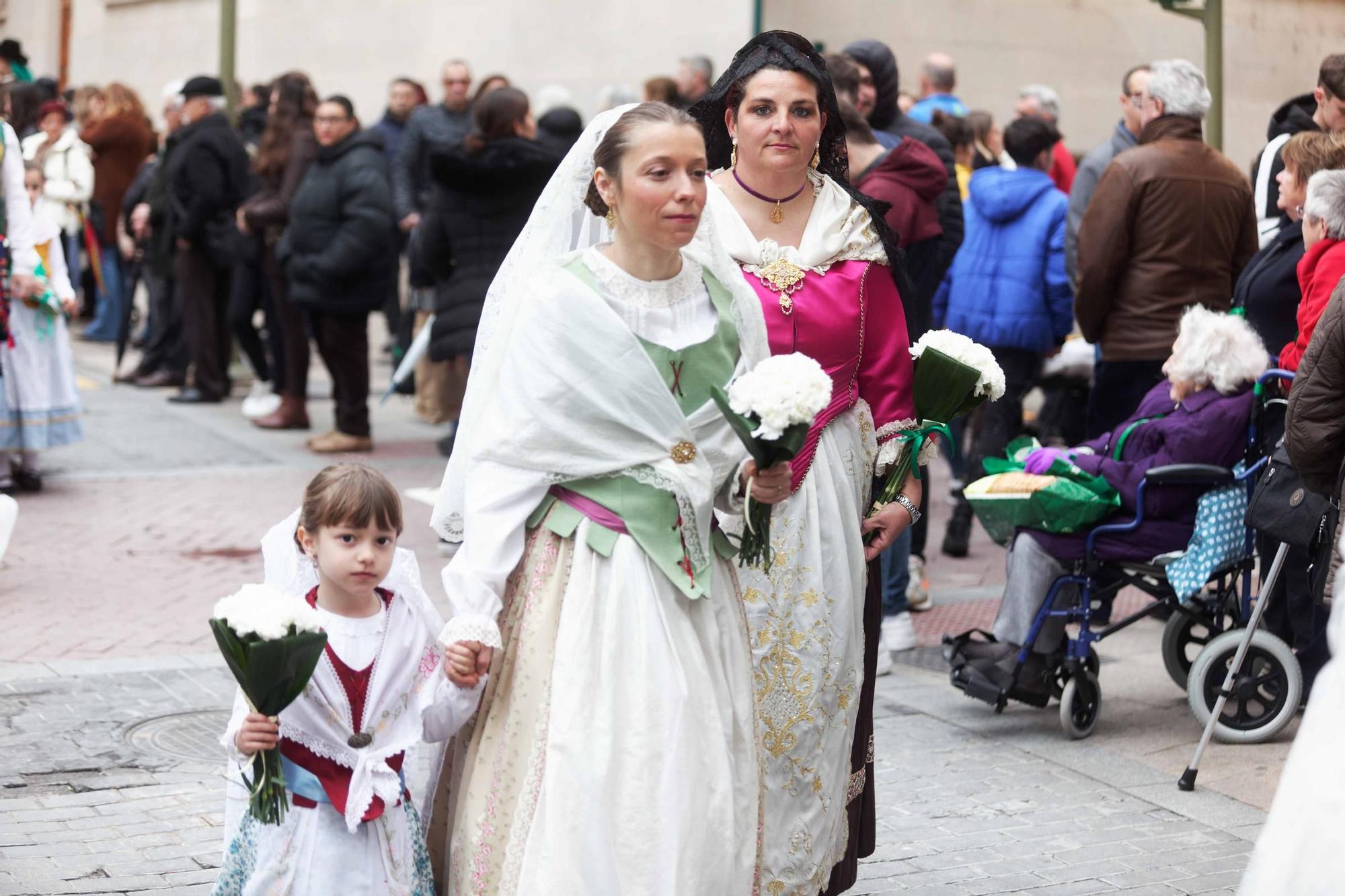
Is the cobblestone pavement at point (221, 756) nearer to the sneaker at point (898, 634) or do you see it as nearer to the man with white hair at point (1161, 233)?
the sneaker at point (898, 634)

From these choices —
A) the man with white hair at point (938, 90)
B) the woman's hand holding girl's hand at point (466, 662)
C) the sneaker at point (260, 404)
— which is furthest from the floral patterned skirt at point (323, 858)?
the sneaker at point (260, 404)

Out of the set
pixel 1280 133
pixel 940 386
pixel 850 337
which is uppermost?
pixel 1280 133

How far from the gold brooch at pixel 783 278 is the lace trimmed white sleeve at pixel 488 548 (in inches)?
35.6

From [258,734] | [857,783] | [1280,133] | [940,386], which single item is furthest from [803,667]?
[1280,133]

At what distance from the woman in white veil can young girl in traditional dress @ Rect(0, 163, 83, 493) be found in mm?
6833

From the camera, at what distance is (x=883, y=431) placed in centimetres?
461

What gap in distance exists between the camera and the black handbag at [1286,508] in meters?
5.69

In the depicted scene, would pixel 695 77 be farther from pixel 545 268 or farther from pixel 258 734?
pixel 258 734

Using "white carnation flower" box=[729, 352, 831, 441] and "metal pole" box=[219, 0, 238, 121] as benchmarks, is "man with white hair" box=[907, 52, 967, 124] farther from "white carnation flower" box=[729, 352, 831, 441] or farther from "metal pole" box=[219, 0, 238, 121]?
"white carnation flower" box=[729, 352, 831, 441]

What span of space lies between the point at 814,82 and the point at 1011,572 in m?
2.62

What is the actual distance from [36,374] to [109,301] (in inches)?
312

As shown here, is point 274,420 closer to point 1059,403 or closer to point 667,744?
point 1059,403

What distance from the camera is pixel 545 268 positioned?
3.90 metres

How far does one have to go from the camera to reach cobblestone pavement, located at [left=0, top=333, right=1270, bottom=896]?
5.12m
